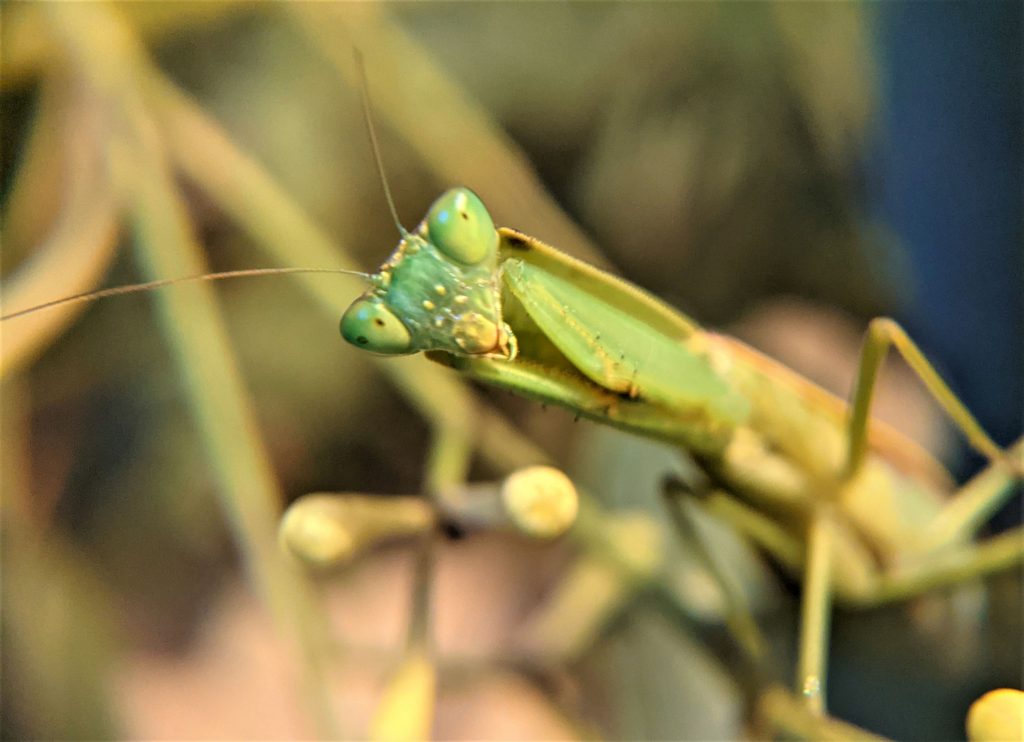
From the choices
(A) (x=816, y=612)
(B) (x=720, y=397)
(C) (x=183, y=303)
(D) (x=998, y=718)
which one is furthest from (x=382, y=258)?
(D) (x=998, y=718)

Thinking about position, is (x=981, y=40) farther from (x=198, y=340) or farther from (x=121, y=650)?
(x=121, y=650)

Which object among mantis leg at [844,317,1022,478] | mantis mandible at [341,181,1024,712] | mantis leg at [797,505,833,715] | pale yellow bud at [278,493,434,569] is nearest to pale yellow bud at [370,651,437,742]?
pale yellow bud at [278,493,434,569]

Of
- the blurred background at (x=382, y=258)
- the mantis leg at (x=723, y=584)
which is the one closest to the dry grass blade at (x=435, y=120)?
the blurred background at (x=382, y=258)

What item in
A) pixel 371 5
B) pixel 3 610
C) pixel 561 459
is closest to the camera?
pixel 3 610

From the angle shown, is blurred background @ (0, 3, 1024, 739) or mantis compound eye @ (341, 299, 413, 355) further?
blurred background @ (0, 3, 1024, 739)

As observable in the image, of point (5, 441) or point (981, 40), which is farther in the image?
point (5, 441)

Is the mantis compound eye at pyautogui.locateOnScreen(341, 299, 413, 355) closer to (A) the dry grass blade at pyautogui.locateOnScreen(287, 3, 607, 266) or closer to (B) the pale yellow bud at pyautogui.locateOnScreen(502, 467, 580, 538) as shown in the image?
(B) the pale yellow bud at pyautogui.locateOnScreen(502, 467, 580, 538)

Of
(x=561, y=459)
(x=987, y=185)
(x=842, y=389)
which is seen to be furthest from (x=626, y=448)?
(x=987, y=185)

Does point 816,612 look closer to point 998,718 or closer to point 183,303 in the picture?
point 998,718
